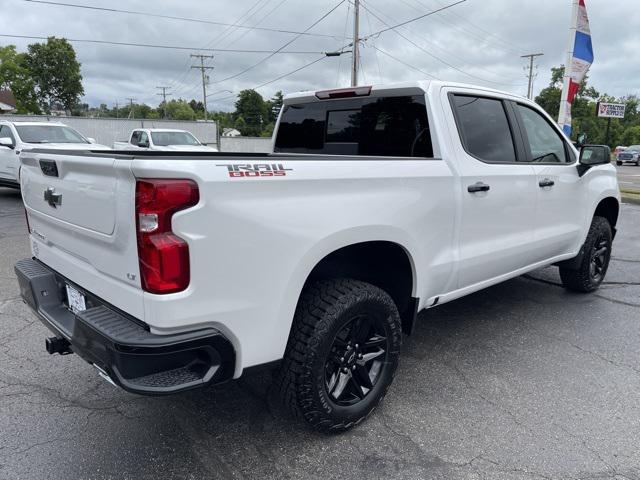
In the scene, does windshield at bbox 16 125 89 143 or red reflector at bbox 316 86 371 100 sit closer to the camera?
red reflector at bbox 316 86 371 100

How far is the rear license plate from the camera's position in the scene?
8.09 feet

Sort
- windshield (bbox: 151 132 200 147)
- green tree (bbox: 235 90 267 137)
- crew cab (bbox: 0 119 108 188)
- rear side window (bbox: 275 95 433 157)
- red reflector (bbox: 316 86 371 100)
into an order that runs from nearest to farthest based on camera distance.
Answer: rear side window (bbox: 275 95 433 157)
red reflector (bbox: 316 86 371 100)
crew cab (bbox: 0 119 108 188)
windshield (bbox: 151 132 200 147)
green tree (bbox: 235 90 267 137)

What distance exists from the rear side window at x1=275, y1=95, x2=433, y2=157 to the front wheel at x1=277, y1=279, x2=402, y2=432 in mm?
1228

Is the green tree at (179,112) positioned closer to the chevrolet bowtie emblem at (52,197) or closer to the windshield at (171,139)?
the windshield at (171,139)

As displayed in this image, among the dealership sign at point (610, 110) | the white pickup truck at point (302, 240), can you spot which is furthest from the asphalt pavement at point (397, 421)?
the dealership sign at point (610, 110)

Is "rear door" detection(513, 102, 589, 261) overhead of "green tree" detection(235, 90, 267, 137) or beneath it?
beneath

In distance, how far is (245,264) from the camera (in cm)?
210

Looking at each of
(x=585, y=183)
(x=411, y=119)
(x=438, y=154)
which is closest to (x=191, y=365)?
(x=438, y=154)

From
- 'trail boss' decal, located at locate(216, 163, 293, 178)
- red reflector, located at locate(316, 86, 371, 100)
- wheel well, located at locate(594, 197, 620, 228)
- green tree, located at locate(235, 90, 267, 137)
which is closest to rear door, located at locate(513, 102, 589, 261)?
wheel well, located at locate(594, 197, 620, 228)

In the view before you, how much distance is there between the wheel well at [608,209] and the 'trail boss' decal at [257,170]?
411cm

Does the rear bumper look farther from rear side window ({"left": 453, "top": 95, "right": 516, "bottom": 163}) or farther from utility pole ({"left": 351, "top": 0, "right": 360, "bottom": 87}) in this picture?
utility pole ({"left": 351, "top": 0, "right": 360, "bottom": 87})

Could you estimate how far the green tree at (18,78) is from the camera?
129 ft

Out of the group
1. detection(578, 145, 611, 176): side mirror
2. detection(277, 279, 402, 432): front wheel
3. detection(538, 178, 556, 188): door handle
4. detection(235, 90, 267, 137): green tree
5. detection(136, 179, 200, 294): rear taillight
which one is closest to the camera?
detection(136, 179, 200, 294): rear taillight

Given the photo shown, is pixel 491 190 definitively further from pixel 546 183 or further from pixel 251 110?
pixel 251 110
